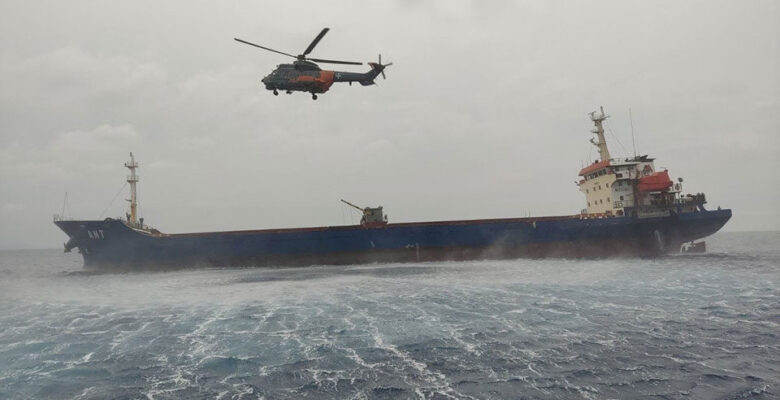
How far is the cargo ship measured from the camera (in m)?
40.8

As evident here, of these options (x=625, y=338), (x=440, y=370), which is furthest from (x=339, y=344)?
(x=625, y=338)

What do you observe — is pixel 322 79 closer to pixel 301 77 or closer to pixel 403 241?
pixel 301 77

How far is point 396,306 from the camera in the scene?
713 inches

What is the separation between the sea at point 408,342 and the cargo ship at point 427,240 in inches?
675

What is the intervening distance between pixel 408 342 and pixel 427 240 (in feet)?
95.6

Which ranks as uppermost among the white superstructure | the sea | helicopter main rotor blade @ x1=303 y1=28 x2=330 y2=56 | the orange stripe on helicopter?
helicopter main rotor blade @ x1=303 y1=28 x2=330 y2=56

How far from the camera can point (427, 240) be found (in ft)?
136

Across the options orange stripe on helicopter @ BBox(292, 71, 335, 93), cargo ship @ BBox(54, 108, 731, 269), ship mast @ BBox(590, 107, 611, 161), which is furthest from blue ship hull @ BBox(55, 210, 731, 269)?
orange stripe on helicopter @ BBox(292, 71, 335, 93)

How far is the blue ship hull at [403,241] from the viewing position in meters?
40.8

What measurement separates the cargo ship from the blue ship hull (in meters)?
0.11

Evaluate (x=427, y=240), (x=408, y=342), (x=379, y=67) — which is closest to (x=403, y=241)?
(x=427, y=240)

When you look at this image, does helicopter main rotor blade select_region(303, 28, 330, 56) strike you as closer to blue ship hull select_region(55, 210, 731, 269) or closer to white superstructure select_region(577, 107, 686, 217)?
blue ship hull select_region(55, 210, 731, 269)

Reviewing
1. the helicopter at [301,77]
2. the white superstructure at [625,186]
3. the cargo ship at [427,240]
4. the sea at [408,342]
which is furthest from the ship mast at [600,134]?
the helicopter at [301,77]

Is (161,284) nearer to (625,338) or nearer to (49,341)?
(49,341)
